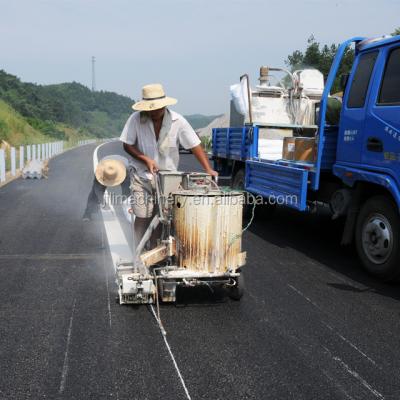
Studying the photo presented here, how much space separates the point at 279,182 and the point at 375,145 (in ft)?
6.38

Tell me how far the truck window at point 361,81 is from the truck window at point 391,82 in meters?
0.26

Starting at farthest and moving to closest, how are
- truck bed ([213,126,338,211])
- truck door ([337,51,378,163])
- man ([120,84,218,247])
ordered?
truck bed ([213,126,338,211]), truck door ([337,51,378,163]), man ([120,84,218,247])

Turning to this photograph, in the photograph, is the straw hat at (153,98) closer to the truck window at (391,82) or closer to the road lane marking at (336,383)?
the truck window at (391,82)

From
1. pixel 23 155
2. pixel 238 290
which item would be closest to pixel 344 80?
pixel 238 290

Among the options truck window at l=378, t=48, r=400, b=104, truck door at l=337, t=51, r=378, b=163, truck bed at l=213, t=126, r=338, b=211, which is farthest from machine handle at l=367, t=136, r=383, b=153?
truck bed at l=213, t=126, r=338, b=211

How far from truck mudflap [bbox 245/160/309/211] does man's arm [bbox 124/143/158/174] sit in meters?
2.41

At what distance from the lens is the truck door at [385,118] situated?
207 inches

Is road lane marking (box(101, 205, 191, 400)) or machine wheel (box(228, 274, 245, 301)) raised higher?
machine wheel (box(228, 274, 245, 301))

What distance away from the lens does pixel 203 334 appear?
13.2 feet

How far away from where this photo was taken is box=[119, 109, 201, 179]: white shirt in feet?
16.7

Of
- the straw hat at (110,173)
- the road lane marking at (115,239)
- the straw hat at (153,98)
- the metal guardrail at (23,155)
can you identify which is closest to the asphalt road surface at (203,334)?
the road lane marking at (115,239)

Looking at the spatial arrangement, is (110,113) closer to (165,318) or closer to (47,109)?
(47,109)

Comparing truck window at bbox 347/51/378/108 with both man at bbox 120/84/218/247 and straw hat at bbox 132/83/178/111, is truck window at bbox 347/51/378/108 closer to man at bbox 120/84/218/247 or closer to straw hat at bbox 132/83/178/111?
man at bbox 120/84/218/247

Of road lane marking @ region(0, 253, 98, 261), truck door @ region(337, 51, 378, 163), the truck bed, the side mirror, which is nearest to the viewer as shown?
truck door @ region(337, 51, 378, 163)
